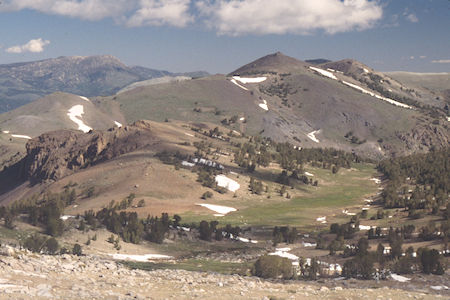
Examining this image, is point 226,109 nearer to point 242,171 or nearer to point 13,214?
point 242,171

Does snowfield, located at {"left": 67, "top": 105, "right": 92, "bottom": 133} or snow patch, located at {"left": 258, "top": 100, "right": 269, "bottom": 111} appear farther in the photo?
snow patch, located at {"left": 258, "top": 100, "right": 269, "bottom": 111}

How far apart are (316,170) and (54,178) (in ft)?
173

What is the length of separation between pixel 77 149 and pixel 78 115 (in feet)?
271

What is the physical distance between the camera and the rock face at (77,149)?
286ft

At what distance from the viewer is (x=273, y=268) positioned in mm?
24953

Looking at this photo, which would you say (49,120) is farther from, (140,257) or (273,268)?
(273,268)

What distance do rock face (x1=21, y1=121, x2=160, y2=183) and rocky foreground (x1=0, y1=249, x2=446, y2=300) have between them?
6571 cm

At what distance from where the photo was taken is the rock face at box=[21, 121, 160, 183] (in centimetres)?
8719

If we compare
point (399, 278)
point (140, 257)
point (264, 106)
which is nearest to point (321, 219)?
point (140, 257)

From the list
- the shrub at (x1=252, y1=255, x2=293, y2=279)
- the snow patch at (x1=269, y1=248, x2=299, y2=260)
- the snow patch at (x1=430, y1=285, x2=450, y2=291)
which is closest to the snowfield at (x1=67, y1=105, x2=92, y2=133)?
the snow patch at (x1=269, y1=248, x2=299, y2=260)

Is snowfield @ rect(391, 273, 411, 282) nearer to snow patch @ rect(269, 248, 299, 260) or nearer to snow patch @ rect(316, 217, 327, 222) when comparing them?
snow patch @ rect(269, 248, 299, 260)

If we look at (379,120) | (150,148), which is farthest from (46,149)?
(379,120)

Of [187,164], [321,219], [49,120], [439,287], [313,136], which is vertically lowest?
[321,219]

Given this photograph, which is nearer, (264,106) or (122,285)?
(122,285)
